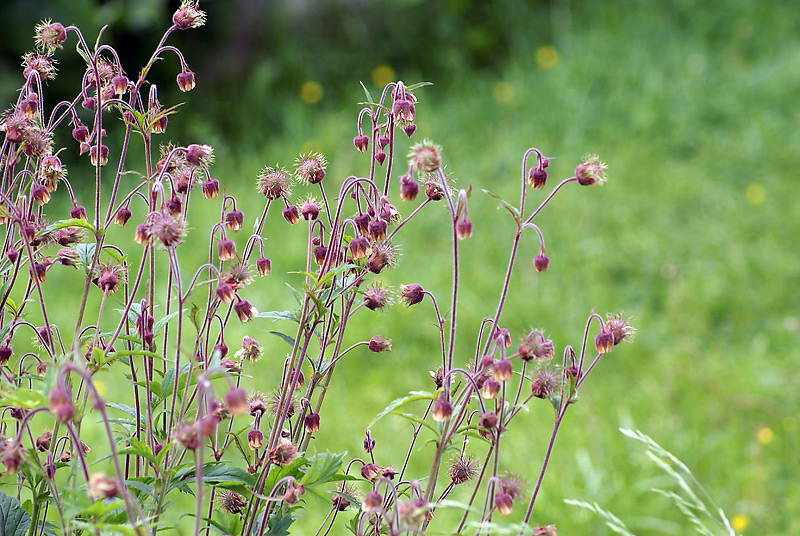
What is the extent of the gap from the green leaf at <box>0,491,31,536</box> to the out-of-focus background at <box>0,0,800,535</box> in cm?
158

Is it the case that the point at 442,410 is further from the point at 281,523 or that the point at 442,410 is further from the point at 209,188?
the point at 209,188

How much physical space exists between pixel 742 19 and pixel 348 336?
325 cm

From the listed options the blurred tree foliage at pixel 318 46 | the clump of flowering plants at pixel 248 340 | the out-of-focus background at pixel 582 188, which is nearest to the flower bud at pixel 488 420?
the clump of flowering plants at pixel 248 340

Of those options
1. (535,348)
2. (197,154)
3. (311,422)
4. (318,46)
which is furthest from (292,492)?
(318,46)

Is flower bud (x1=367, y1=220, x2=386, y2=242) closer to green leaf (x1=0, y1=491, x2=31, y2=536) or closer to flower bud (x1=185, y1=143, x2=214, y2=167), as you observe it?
flower bud (x1=185, y1=143, x2=214, y2=167)

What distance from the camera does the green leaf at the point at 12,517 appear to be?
104 centimetres

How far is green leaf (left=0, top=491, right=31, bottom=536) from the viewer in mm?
1041

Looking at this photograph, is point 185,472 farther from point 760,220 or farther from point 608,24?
point 608,24

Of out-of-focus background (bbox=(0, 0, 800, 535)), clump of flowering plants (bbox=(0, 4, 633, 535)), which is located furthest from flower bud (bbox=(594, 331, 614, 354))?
out-of-focus background (bbox=(0, 0, 800, 535))

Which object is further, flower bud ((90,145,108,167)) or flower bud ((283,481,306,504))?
flower bud ((90,145,108,167))

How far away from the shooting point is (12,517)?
104cm

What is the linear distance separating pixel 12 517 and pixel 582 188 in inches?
130

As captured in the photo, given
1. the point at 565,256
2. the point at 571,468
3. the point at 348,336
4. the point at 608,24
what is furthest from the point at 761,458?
the point at 608,24

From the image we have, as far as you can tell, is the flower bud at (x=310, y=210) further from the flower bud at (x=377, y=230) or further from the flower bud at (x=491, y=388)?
the flower bud at (x=491, y=388)
